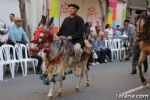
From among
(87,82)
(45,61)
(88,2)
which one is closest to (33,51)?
(45,61)

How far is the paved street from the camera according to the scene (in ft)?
33.4

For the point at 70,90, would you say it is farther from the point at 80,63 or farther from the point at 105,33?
the point at 105,33

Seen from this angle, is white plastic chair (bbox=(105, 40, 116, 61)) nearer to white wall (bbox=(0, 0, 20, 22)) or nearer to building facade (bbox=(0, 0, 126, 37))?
building facade (bbox=(0, 0, 126, 37))

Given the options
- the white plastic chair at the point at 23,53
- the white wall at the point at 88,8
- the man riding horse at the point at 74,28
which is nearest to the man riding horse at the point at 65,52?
the man riding horse at the point at 74,28

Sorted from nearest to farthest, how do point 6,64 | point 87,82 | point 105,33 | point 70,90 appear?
point 70,90 < point 87,82 < point 6,64 < point 105,33

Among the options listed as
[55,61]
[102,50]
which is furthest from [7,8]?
[55,61]

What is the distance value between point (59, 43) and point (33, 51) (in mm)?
632

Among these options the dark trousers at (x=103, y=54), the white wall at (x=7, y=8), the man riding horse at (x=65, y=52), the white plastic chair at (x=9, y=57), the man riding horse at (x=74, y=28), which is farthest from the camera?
the white wall at (x=7, y=8)

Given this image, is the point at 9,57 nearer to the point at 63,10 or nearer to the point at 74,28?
the point at 74,28

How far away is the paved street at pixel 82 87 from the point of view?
33.4 feet

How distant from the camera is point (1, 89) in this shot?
11.2 m

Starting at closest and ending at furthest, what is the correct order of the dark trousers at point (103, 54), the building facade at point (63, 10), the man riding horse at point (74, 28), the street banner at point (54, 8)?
the man riding horse at point (74, 28), the dark trousers at point (103, 54), the building facade at point (63, 10), the street banner at point (54, 8)

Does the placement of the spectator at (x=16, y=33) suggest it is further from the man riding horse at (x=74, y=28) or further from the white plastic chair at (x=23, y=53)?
the man riding horse at (x=74, y=28)

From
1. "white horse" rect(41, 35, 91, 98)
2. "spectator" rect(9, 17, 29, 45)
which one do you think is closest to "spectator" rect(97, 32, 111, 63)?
"spectator" rect(9, 17, 29, 45)
